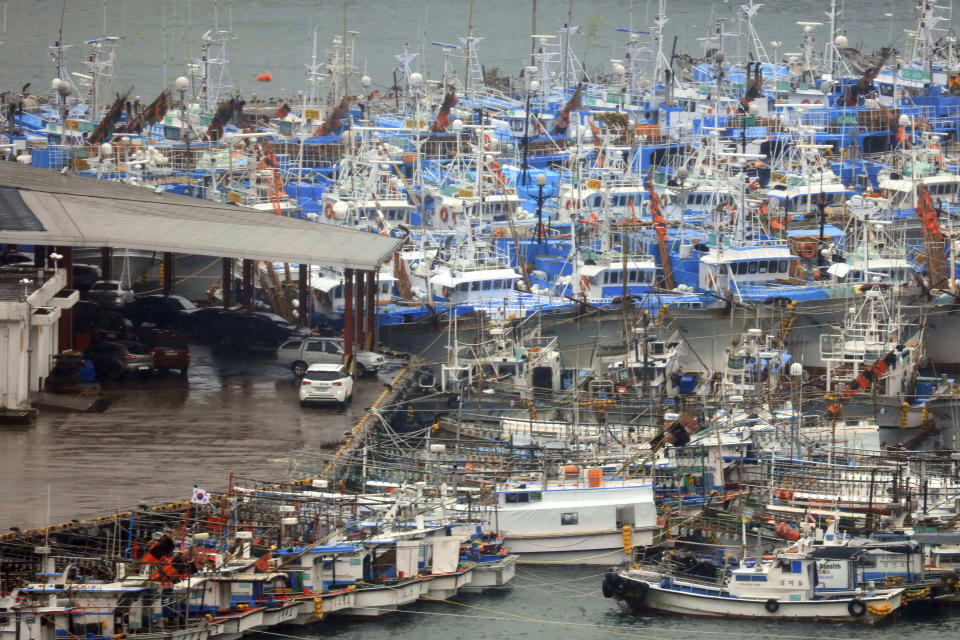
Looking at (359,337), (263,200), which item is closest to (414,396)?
(359,337)

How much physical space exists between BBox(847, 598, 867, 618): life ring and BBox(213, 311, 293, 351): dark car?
15.6 m

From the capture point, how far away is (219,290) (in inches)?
1959

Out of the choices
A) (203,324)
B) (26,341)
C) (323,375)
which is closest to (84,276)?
(203,324)

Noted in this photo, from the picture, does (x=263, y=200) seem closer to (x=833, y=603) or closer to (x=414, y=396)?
(x=414, y=396)

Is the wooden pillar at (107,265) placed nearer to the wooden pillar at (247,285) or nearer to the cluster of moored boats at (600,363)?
the cluster of moored boats at (600,363)

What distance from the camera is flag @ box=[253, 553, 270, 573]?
3016cm

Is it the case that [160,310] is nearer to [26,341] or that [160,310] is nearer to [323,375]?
[323,375]

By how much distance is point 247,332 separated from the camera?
43.8 m

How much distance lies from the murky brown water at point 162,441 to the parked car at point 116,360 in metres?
0.27

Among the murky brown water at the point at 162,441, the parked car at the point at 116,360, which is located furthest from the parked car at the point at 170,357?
the murky brown water at the point at 162,441

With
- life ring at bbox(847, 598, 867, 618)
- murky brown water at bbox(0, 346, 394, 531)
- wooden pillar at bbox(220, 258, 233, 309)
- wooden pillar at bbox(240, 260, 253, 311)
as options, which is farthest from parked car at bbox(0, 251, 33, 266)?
life ring at bbox(847, 598, 867, 618)

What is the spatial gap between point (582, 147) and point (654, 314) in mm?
13262

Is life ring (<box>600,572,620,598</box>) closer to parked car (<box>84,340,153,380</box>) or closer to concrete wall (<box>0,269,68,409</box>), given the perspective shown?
concrete wall (<box>0,269,68,409</box>)

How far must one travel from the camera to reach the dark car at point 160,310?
44.8m
